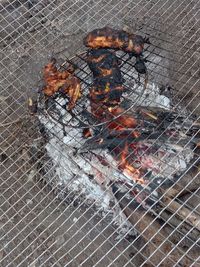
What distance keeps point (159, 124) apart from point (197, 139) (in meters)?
0.27

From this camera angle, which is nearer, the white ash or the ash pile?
the ash pile

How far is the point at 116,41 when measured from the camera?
10.3ft

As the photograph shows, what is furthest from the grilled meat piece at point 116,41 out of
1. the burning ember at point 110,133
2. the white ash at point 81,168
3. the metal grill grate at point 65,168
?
the white ash at point 81,168

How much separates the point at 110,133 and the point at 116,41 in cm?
67

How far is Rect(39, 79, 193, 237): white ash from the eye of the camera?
3020 mm

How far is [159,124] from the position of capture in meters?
3.00

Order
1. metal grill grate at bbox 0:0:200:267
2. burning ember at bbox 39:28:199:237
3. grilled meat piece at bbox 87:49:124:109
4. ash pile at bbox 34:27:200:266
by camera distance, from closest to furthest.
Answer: metal grill grate at bbox 0:0:200:267, ash pile at bbox 34:27:200:266, burning ember at bbox 39:28:199:237, grilled meat piece at bbox 87:49:124:109

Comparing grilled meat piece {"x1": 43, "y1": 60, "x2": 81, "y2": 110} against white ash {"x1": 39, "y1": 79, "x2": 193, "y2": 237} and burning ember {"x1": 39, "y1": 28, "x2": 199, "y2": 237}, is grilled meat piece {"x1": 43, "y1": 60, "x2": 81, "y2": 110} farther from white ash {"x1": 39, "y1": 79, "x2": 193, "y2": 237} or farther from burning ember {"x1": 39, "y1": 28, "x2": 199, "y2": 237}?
white ash {"x1": 39, "y1": 79, "x2": 193, "y2": 237}

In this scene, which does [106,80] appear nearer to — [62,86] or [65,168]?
[62,86]

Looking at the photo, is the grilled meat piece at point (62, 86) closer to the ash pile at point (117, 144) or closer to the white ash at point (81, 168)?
the ash pile at point (117, 144)

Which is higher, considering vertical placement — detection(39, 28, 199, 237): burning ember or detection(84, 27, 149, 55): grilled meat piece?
detection(84, 27, 149, 55): grilled meat piece

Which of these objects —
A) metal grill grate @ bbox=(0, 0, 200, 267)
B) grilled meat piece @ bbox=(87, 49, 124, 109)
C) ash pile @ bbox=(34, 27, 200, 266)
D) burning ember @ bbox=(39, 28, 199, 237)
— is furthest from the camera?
grilled meat piece @ bbox=(87, 49, 124, 109)

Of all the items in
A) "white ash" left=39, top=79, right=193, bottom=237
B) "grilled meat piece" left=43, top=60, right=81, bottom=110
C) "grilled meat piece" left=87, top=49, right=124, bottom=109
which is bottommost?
"white ash" left=39, top=79, right=193, bottom=237

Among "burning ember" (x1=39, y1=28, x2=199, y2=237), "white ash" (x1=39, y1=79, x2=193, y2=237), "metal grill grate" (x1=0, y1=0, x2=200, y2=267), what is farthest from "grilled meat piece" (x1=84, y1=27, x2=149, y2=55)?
"white ash" (x1=39, y1=79, x2=193, y2=237)
